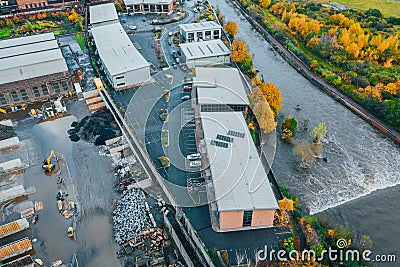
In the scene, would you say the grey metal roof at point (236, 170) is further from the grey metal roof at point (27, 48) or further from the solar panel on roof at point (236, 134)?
the grey metal roof at point (27, 48)

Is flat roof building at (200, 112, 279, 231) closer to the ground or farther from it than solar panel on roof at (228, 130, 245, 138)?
closer to the ground

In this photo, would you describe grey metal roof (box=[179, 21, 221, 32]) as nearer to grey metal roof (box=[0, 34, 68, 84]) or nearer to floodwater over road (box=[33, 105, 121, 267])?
grey metal roof (box=[0, 34, 68, 84])

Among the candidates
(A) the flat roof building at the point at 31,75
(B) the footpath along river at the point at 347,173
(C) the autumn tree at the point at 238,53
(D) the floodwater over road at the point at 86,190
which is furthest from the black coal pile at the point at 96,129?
(C) the autumn tree at the point at 238,53

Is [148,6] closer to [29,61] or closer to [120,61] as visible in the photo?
[120,61]

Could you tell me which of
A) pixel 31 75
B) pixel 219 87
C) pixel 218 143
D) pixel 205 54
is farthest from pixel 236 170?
pixel 31 75

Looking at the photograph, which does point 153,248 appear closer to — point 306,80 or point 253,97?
point 253,97

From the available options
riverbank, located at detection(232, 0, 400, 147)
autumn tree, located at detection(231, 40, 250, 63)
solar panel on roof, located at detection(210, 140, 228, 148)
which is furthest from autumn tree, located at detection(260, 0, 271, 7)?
solar panel on roof, located at detection(210, 140, 228, 148)
